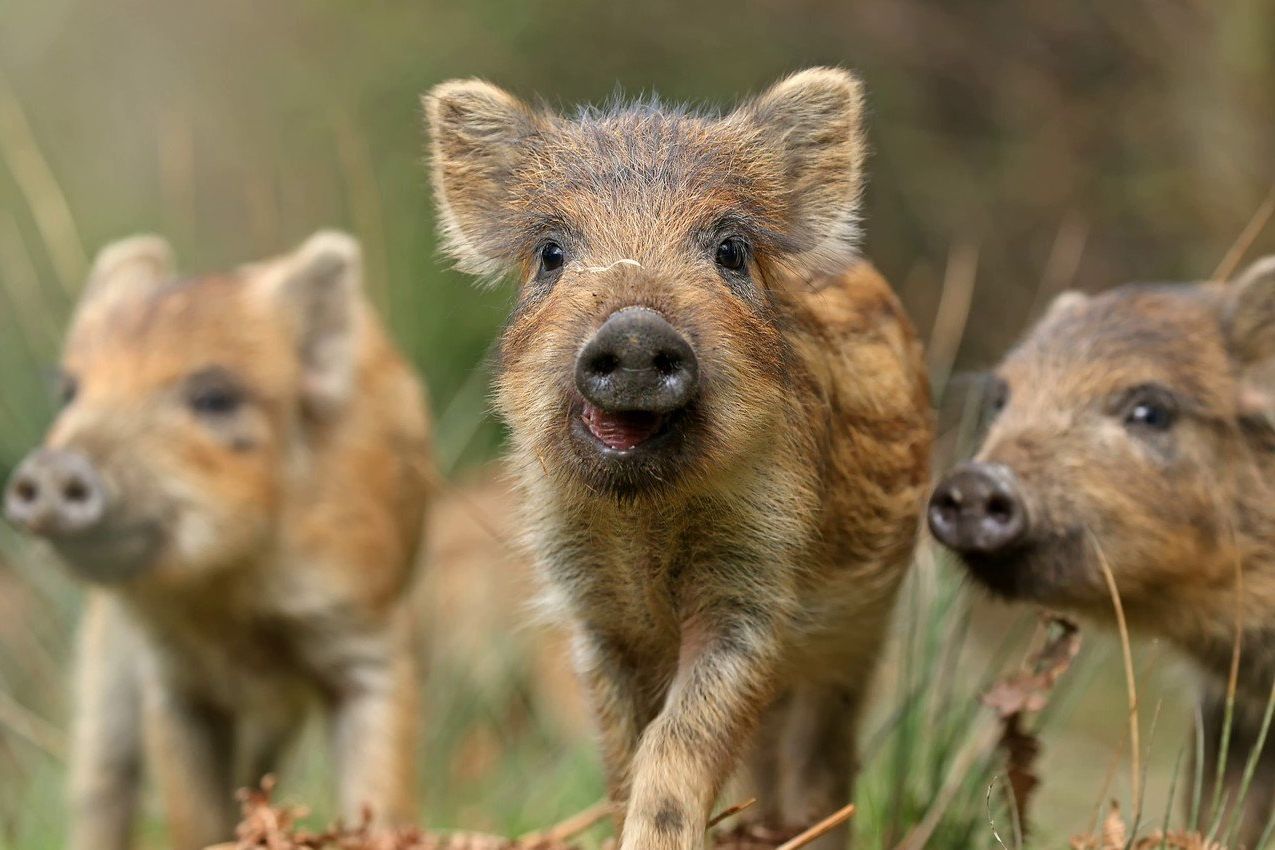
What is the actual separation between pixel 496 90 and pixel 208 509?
2310 mm

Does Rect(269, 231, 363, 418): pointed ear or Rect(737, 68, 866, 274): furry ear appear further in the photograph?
Rect(269, 231, 363, 418): pointed ear

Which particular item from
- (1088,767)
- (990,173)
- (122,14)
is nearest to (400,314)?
(990,173)

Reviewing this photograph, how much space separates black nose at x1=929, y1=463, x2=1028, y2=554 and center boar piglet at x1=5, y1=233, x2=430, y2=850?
234cm

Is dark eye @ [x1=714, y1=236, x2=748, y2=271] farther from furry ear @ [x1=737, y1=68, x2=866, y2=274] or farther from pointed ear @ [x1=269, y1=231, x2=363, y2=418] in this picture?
pointed ear @ [x1=269, y1=231, x2=363, y2=418]

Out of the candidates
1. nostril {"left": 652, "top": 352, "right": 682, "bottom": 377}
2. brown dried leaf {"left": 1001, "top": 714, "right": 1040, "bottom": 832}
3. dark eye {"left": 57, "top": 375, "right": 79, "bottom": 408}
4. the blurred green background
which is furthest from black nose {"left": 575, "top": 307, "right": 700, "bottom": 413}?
the blurred green background

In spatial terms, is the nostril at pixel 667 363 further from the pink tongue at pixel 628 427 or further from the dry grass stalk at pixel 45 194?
the dry grass stalk at pixel 45 194

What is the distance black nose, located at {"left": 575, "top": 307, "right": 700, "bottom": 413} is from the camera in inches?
137

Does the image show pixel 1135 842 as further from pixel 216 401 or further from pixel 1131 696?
pixel 216 401

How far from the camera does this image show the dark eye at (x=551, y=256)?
412 centimetres

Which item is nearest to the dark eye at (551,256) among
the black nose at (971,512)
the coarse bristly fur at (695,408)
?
the coarse bristly fur at (695,408)

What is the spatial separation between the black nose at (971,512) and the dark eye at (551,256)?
1229mm

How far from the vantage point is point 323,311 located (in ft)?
22.5

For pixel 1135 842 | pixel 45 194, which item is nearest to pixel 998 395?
pixel 1135 842

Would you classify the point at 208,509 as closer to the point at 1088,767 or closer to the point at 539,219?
the point at 539,219
